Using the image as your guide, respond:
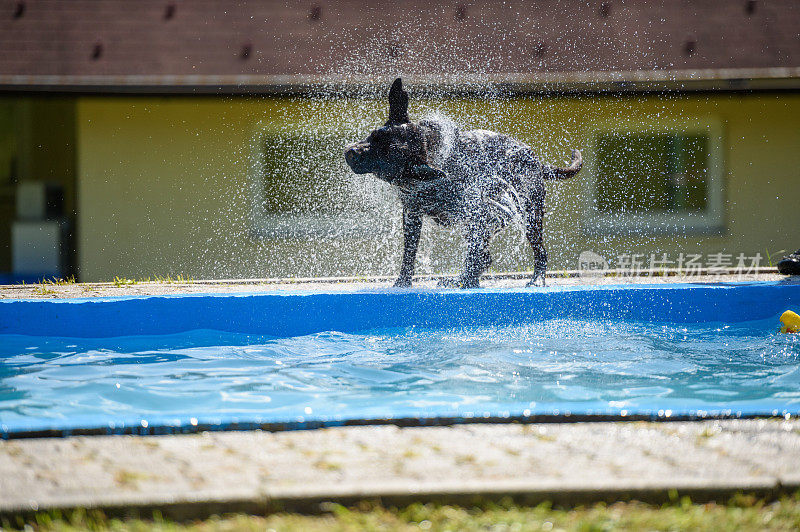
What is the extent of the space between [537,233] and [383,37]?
4.60 meters

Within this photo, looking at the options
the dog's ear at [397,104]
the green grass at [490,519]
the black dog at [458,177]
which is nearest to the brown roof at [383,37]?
the black dog at [458,177]

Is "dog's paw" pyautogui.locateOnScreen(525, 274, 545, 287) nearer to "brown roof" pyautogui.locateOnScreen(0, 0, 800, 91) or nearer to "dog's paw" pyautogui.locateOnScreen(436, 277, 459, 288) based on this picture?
"dog's paw" pyautogui.locateOnScreen(436, 277, 459, 288)

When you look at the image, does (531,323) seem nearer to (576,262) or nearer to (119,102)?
(576,262)

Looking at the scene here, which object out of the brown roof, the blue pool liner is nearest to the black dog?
the blue pool liner

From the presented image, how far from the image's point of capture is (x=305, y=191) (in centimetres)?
1009

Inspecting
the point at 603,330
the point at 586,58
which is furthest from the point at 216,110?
the point at 603,330

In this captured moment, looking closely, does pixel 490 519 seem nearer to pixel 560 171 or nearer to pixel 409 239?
pixel 409 239

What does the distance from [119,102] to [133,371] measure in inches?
245

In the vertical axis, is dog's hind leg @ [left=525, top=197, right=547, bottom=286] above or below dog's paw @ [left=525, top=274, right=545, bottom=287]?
→ above

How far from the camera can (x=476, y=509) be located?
2008 mm

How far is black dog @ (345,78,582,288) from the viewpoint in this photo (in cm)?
566

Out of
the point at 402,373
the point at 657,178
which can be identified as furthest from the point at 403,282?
the point at 657,178

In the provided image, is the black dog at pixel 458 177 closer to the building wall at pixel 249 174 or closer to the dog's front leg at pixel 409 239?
the dog's front leg at pixel 409 239

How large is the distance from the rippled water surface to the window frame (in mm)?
4179
